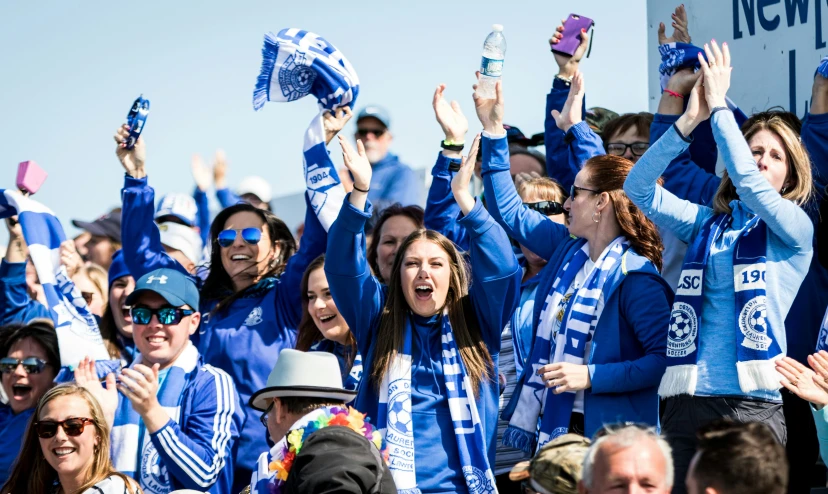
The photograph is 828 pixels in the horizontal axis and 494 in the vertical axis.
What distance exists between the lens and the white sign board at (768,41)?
6.32m

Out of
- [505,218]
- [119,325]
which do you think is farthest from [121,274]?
[505,218]

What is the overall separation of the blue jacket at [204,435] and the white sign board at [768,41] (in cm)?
328

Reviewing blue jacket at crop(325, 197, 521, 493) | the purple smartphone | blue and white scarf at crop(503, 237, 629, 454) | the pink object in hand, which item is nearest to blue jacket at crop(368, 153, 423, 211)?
the purple smartphone

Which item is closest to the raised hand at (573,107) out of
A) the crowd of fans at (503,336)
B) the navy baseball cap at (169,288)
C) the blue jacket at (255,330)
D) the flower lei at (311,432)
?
the crowd of fans at (503,336)

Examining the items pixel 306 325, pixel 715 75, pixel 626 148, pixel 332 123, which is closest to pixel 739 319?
pixel 715 75

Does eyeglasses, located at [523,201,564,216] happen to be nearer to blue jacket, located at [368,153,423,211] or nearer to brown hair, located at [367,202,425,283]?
brown hair, located at [367,202,425,283]

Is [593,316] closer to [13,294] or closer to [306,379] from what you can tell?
[306,379]

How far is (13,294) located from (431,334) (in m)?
3.91

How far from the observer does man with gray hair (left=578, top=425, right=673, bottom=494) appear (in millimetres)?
3340

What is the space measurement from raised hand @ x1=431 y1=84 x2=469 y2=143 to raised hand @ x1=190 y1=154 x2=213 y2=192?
421 cm

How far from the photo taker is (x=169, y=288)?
596 centimetres

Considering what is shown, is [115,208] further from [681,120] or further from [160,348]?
[681,120]

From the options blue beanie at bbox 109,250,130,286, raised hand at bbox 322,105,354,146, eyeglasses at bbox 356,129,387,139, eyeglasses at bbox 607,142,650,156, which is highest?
eyeglasses at bbox 356,129,387,139

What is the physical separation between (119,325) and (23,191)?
3.69ft
